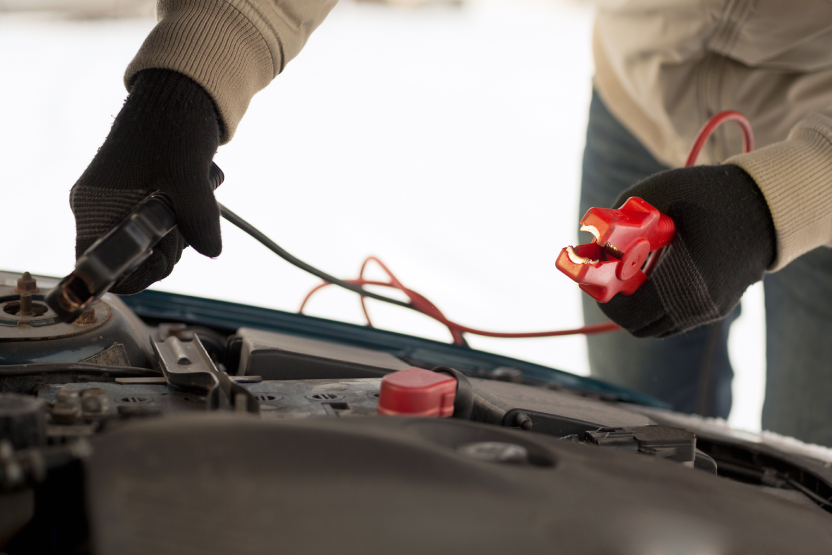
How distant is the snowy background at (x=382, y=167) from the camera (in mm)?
2551

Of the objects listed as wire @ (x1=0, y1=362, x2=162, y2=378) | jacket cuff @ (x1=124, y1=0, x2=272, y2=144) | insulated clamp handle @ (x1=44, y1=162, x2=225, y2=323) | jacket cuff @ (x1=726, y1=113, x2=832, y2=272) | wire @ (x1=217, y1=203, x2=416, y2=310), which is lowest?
wire @ (x1=0, y1=362, x2=162, y2=378)

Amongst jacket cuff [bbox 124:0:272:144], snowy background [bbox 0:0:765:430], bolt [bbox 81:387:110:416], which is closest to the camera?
bolt [bbox 81:387:110:416]

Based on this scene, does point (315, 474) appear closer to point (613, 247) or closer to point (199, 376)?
point (199, 376)

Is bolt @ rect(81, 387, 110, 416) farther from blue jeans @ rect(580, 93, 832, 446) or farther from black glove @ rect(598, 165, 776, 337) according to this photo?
blue jeans @ rect(580, 93, 832, 446)

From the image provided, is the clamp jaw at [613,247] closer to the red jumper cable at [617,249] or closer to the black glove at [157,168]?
the red jumper cable at [617,249]

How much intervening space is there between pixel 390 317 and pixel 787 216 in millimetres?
1815

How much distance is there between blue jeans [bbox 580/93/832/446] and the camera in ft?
3.92

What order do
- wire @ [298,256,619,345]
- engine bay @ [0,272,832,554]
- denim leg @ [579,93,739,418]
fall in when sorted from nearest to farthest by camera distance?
engine bay @ [0,272,832,554] < wire @ [298,256,619,345] < denim leg @ [579,93,739,418]

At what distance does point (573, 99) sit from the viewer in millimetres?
4457

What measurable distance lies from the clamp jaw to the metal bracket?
→ 35cm

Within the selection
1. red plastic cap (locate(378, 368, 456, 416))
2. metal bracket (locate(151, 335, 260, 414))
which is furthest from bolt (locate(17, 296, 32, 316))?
red plastic cap (locate(378, 368, 456, 416))

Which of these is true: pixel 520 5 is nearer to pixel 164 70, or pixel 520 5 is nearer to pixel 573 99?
pixel 573 99

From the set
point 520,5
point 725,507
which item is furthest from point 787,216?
point 520,5

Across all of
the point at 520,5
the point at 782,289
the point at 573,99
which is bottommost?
the point at 782,289
